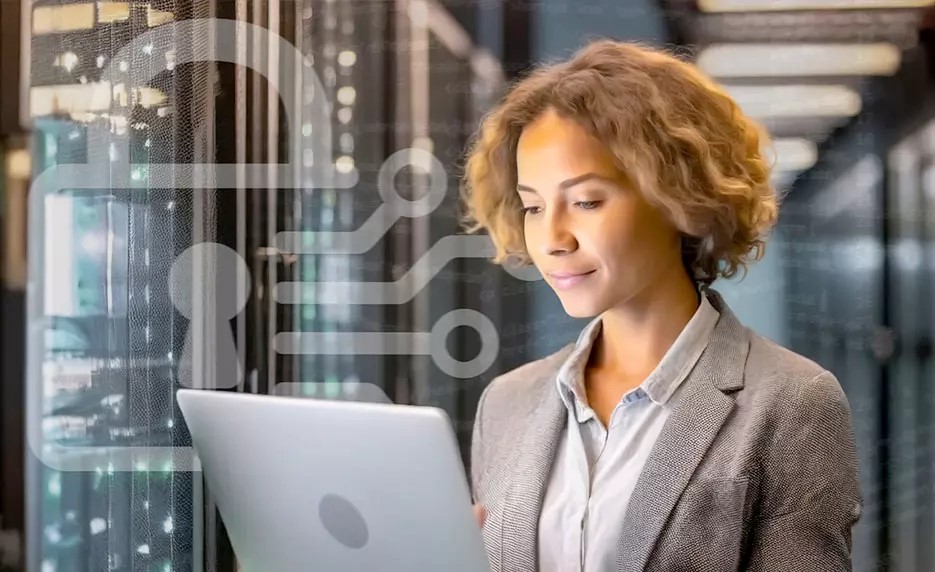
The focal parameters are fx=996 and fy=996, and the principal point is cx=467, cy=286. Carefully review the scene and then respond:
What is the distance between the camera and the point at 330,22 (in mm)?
2268

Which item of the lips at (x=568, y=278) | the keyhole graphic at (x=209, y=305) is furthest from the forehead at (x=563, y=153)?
the keyhole graphic at (x=209, y=305)

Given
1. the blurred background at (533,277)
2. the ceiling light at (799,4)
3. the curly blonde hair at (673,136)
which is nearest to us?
the curly blonde hair at (673,136)

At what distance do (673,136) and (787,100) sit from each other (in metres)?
1.12

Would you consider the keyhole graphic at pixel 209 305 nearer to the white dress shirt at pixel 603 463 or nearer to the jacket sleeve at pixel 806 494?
the white dress shirt at pixel 603 463

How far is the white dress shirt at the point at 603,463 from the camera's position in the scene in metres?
1.36

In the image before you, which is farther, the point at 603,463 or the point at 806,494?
the point at 603,463

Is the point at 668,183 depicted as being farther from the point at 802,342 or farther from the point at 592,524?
the point at 802,342

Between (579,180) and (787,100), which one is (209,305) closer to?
(579,180)

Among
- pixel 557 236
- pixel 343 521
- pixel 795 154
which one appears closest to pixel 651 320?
pixel 557 236

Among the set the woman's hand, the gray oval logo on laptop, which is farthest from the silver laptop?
the woman's hand

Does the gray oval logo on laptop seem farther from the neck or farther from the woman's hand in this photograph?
the neck

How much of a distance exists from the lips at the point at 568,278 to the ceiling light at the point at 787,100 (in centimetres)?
116

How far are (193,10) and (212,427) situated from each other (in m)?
0.71

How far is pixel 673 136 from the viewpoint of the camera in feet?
4.55
